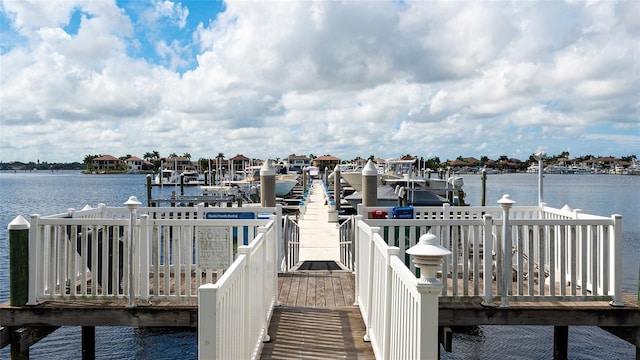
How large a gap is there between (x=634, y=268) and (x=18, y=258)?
2295 cm

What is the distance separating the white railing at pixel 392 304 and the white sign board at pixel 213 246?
1.85m

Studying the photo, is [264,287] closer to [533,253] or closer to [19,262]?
[19,262]

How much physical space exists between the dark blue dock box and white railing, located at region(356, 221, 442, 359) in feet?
5.54

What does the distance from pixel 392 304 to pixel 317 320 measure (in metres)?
2.59

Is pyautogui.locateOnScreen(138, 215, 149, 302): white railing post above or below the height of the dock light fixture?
below

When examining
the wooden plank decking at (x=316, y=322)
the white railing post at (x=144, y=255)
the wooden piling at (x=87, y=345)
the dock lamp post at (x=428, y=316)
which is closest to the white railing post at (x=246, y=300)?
the wooden plank decking at (x=316, y=322)

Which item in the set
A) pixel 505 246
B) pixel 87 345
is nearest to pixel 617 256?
pixel 505 246

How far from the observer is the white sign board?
6.90 meters

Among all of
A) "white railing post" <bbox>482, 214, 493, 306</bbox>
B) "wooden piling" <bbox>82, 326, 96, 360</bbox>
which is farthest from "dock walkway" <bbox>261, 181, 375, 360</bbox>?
"wooden piling" <bbox>82, 326, 96, 360</bbox>

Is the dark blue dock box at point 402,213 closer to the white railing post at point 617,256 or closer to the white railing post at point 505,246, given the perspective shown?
the white railing post at point 505,246

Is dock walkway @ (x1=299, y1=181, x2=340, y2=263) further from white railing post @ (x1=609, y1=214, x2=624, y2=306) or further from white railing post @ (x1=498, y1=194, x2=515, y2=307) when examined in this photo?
white railing post @ (x1=609, y1=214, x2=624, y2=306)

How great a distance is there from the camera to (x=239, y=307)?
4.27 m

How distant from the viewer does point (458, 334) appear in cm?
1264

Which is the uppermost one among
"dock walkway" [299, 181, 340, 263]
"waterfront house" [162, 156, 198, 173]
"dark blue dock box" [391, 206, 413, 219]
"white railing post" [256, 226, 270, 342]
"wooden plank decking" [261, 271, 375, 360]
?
"waterfront house" [162, 156, 198, 173]
